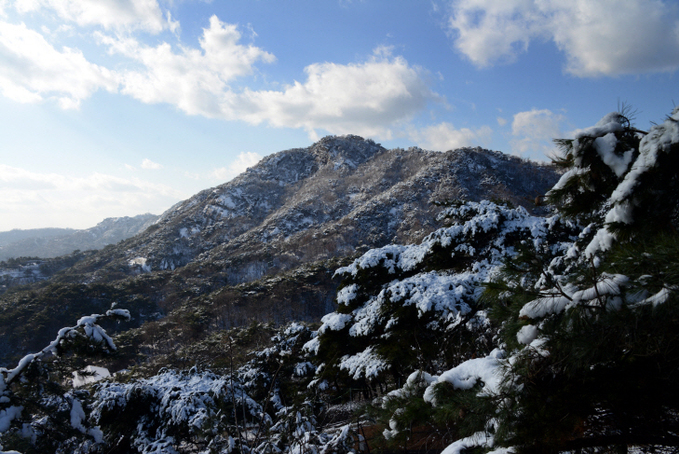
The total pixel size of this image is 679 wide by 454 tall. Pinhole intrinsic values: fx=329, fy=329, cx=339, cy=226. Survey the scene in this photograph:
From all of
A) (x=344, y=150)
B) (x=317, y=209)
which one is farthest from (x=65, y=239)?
(x=317, y=209)

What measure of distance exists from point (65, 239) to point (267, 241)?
142268 millimetres

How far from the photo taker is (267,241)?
67.2 metres

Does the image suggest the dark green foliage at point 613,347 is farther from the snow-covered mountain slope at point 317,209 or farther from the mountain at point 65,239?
the mountain at point 65,239

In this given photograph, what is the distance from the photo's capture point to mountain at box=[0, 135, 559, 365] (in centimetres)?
2892

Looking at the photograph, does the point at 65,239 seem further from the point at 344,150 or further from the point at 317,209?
the point at 317,209

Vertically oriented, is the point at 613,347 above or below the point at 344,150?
below

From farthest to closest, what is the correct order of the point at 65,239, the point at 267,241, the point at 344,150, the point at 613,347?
the point at 65,239, the point at 344,150, the point at 267,241, the point at 613,347

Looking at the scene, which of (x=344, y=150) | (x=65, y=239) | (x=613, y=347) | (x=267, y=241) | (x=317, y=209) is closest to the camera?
(x=613, y=347)

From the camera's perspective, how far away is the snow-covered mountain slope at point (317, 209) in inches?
2227

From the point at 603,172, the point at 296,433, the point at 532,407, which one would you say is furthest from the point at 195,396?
the point at 603,172

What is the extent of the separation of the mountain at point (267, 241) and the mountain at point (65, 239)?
77.7 metres

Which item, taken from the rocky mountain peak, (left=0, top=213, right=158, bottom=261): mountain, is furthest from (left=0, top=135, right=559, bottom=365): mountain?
(left=0, top=213, right=158, bottom=261): mountain

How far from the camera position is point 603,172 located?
1713 mm

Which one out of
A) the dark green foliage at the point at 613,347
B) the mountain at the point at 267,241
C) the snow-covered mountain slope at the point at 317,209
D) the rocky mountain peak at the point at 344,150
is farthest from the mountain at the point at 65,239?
the dark green foliage at the point at 613,347
